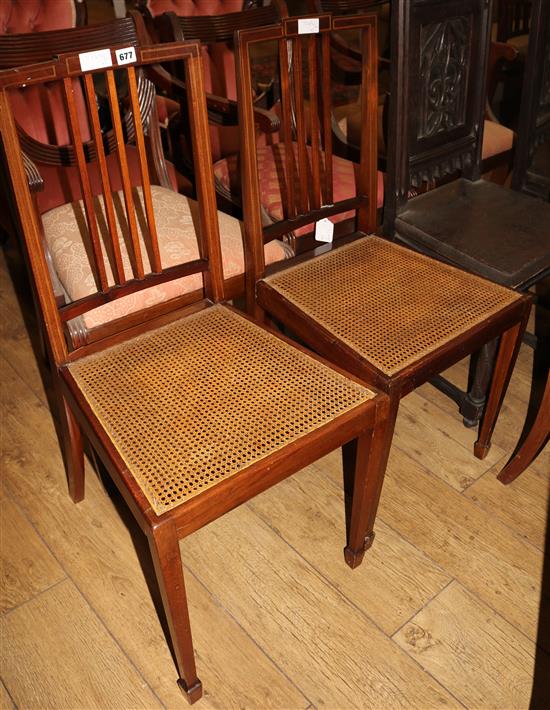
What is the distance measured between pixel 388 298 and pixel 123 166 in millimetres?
597

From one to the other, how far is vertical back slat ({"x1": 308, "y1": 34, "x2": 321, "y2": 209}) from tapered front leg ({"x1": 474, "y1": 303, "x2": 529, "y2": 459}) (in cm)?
52

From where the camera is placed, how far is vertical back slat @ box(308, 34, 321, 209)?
1.36 metres

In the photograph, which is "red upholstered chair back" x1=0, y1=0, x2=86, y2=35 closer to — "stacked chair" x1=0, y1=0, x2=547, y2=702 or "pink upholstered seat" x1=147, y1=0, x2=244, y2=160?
"pink upholstered seat" x1=147, y1=0, x2=244, y2=160

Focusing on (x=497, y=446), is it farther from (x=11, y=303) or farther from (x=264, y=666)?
(x=11, y=303)

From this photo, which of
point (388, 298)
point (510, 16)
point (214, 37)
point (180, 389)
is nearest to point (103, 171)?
point (180, 389)

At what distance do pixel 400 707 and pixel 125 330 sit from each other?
90 centimetres

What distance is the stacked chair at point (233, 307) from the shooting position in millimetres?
1059

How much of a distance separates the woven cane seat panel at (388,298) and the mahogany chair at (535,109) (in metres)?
0.64

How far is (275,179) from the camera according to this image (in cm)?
180

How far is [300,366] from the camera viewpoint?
47.8 inches

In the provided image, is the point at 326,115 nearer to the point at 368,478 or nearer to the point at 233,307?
the point at 233,307

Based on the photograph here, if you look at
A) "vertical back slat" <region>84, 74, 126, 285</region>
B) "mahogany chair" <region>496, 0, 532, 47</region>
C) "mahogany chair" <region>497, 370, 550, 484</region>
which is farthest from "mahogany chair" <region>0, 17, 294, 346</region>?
"mahogany chair" <region>496, 0, 532, 47</region>

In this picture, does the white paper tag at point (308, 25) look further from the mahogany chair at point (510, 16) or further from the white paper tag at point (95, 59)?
the mahogany chair at point (510, 16)

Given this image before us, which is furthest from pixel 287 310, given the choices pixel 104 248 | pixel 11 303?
pixel 11 303
